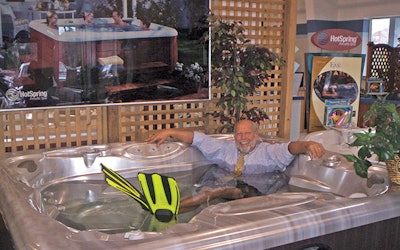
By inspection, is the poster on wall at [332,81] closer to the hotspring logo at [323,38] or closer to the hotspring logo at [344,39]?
the hotspring logo at [323,38]

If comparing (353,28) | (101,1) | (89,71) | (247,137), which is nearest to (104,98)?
(89,71)

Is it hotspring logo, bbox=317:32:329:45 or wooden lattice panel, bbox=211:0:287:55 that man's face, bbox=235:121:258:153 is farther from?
hotspring logo, bbox=317:32:329:45

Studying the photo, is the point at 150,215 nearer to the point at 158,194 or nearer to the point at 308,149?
the point at 158,194

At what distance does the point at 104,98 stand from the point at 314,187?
1.62 m

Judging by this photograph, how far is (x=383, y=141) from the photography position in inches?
81.4

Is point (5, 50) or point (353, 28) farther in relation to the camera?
point (353, 28)

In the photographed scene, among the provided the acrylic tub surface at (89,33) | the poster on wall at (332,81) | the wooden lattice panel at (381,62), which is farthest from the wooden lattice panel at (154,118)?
the wooden lattice panel at (381,62)

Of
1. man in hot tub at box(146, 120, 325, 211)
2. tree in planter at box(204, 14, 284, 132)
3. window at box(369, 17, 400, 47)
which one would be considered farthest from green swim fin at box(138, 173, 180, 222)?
window at box(369, 17, 400, 47)

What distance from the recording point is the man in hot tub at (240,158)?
2.79m

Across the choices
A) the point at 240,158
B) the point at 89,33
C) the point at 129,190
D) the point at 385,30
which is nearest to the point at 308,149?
the point at 240,158

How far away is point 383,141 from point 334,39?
467cm

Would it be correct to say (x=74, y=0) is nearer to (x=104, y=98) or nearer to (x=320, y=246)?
(x=104, y=98)

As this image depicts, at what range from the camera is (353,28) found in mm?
9055

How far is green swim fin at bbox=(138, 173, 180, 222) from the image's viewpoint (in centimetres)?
218
